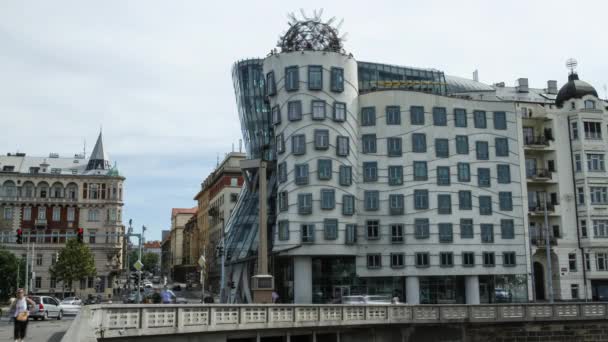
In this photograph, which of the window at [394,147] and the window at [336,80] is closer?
the window at [336,80]

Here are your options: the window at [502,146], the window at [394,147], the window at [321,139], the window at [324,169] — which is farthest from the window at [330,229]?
the window at [502,146]

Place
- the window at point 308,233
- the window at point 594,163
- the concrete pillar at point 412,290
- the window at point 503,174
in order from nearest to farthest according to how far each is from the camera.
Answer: the window at point 308,233 < the concrete pillar at point 412,290 < the window at point 503,174 < the window at point 594,163

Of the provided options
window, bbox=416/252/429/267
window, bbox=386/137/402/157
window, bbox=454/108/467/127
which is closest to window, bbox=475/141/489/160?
window, bbox=454/108/467/127

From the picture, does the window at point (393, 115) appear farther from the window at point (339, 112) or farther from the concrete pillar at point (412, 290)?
the concrete pillar at point (412, 290)

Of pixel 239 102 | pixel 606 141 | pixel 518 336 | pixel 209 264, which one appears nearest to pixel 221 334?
pixel 518 336

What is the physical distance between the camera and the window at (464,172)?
63812mm

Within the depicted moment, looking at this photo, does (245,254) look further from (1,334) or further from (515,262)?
(1,334)

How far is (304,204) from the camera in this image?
5888 cm

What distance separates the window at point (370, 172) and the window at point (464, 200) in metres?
8.37

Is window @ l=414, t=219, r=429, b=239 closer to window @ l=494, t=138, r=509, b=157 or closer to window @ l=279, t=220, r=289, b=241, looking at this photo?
window @ l=494, t=138, r=509, b=157

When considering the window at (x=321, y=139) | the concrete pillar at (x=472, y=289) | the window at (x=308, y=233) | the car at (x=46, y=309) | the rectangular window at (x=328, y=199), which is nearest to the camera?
the car at (x=46, y=309)

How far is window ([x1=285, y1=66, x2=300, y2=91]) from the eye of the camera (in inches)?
2387

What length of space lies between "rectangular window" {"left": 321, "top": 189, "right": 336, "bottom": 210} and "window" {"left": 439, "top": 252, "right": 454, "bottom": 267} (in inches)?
455

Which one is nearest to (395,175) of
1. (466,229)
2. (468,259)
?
(466,229)
